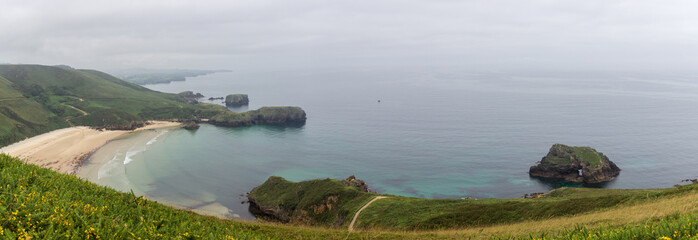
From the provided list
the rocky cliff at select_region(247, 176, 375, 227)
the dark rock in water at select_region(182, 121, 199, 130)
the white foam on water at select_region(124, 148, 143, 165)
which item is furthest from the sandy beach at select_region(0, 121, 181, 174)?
the rocky cliff at select_region(247, 176, 375, 227)

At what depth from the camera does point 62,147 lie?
124m

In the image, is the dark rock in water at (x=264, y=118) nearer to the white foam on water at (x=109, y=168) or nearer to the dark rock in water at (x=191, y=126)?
the dark rock in water at (x=191, y=126)

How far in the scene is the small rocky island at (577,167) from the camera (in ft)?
306

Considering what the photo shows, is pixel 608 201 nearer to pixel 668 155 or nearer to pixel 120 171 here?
pixel 668 155

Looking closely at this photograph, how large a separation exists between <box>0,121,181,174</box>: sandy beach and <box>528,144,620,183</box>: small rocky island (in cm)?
14041

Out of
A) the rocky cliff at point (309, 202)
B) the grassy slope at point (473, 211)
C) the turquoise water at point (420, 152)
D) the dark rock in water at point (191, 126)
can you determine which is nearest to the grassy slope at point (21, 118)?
the turquoise water at point (420, 152)

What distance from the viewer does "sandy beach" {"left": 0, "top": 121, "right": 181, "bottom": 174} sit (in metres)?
104

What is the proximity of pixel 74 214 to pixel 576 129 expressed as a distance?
18070 centimetres

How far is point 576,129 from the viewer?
15050cm

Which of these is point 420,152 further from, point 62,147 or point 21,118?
point 21,118

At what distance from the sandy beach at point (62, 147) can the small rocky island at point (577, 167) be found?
14041cm

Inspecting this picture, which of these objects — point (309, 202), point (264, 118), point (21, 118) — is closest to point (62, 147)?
point (21, 118)

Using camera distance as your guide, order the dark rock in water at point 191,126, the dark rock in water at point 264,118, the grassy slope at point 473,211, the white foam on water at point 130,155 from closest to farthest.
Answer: the grassy slope at point 473,211 < the white foam on water at point 130,155 < the dark rock in water at point 191,126 < the dark rock in water at point 264,118

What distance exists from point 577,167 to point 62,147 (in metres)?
182
